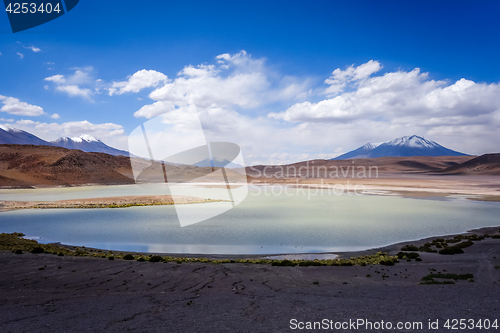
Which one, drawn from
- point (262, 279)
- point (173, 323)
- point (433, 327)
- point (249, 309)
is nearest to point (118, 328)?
point (173, 323)

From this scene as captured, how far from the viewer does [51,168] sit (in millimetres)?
88062

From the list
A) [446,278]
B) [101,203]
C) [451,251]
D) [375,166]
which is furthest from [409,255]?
[375,166]

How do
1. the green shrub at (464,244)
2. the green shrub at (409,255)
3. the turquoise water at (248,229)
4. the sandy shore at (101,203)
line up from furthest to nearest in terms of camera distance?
the sandy shore at (101,203) → the turquoise water at (248,229) → the green shrub at (464,244) → the green shrub at (409,255)

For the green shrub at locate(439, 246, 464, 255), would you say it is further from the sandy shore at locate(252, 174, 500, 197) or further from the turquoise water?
the sandy shore at locate(252, 174, 500, 197)

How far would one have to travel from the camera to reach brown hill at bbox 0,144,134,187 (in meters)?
80.3

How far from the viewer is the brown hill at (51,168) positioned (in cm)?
8032

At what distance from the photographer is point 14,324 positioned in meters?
6.08

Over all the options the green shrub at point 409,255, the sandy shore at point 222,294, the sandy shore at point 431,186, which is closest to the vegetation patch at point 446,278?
the sandy shore at point 222,294

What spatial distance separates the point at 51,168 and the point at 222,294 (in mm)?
98036

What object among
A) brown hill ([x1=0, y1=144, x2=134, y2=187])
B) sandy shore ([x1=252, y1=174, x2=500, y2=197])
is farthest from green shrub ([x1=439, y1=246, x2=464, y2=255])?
brown hill ([x1=0, y1=144, x2=134, y2=187])

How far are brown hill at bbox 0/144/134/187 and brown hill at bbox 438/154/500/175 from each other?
405 ft

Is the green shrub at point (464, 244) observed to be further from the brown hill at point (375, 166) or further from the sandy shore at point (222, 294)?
the brown hill at point (375, 166)

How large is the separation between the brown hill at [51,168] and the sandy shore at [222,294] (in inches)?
3097

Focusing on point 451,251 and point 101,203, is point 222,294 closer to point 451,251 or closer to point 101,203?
point 451,251
